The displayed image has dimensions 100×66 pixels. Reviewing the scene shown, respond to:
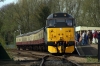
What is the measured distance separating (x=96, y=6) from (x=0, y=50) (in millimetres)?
32800

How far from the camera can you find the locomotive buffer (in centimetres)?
2106

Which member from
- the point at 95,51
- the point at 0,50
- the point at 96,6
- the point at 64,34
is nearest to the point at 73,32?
the point at 64,34

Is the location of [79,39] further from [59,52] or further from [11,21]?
[11,21]

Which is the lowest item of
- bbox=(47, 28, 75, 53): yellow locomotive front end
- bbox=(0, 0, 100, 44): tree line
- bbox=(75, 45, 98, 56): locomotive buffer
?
bbox=(75, 45, 98, 56): locomotive buffer

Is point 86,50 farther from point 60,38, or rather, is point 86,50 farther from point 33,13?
point 33,13

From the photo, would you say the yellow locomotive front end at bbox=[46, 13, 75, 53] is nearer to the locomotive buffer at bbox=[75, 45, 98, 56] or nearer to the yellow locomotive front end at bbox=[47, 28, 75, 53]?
the yellow locomotive front end at bbox=[47, 28, 75, 53]

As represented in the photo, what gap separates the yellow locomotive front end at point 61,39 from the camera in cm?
2025

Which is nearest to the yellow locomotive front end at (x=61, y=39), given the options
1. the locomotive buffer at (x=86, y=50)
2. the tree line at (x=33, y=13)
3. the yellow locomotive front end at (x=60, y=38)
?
the yellow locomotive front end at (x=60, y=38)

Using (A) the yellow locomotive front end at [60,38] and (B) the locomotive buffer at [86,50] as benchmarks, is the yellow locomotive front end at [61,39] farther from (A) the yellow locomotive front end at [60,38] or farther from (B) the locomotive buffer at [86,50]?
(B) the locomotive buffer at [86,50]

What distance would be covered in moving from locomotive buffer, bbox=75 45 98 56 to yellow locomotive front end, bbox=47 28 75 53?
146cm

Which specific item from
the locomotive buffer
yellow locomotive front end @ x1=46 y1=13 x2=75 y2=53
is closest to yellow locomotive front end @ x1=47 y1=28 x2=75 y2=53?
yellow locomotive front end @ x1=46 y1=13 x2=75 y2=53

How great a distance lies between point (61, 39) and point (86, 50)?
2.98 meters

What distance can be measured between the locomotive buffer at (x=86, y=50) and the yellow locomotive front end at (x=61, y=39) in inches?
57.4

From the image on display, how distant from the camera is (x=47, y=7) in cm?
5591
